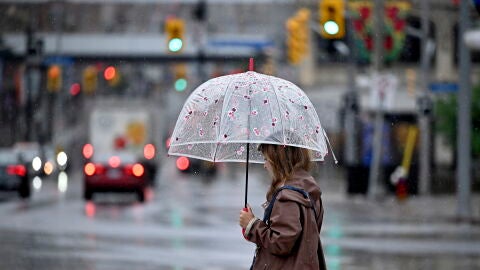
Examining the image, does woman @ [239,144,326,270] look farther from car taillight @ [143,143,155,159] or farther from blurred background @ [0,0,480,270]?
car taillight @ [143,143,155,159]

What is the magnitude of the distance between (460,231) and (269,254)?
16.6 metres

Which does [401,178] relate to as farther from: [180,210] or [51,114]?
[51,114]

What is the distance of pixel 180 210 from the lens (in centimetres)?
2758

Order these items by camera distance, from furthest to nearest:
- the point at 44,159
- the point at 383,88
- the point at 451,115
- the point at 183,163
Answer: the point at 183,163, the point at 44,159, the point at 451,115, the point at 383,88

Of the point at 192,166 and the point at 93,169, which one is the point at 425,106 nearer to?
the point at 93,169

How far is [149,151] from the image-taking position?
4409 centimetres

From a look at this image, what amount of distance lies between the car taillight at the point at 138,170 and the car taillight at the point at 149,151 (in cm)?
1089

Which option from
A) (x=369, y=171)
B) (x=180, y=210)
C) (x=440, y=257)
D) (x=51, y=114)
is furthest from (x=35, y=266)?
(x=51, y=114)

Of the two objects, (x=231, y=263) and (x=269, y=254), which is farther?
(x=231, y=263)

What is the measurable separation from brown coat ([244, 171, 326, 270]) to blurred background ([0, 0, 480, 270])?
76.2 inches

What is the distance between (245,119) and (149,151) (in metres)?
37.8

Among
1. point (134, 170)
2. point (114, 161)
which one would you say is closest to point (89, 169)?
point (114, 161)

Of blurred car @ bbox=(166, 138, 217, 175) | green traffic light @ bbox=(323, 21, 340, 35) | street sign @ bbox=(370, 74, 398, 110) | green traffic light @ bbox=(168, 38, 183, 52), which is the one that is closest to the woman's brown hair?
green traffic light @ bbox=(323, 21, 340, 35)

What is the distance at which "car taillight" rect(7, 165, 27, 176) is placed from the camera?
102 feet
